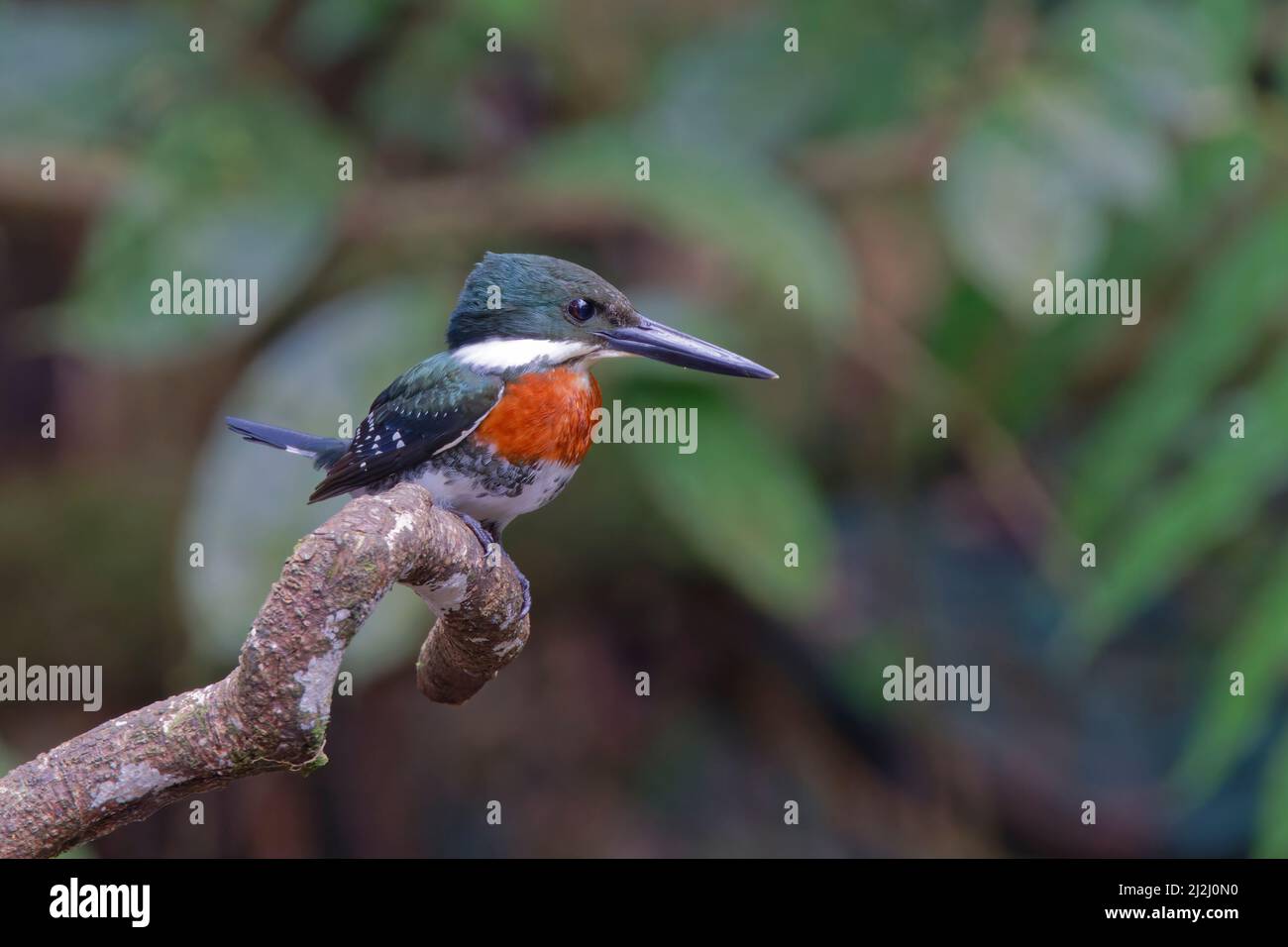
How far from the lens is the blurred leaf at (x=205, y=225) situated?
3.82 m

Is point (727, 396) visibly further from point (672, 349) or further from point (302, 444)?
point (672, 349)

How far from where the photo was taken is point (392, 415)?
198 cm

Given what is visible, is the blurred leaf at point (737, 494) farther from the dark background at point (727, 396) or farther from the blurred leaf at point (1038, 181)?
the blurred leaf at point (1038, 181)

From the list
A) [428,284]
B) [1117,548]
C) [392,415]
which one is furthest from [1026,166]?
[392,415]

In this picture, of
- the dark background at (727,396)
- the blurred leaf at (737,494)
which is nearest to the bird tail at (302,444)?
the dark background at (727,396)

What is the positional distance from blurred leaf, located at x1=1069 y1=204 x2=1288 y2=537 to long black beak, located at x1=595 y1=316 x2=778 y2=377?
2.06 m

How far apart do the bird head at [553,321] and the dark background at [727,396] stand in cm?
132

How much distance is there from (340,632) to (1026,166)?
9.62 ft

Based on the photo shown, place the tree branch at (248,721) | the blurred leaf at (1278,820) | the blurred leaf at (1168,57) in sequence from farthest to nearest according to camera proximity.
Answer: the blurred leaf at (1168,57) < the blurred leaf at (1278,820) < the tree branch at (248,721)

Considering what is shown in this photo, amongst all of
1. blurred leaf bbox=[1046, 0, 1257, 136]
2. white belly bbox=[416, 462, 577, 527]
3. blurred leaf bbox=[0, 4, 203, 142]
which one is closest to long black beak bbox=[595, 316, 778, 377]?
white belly bbox=[416, 462, 577, 527]

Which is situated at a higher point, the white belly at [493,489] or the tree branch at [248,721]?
the white belly at [493,489]

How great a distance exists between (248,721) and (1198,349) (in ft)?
9.46

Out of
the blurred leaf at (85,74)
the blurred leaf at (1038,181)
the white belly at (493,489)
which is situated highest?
the blurred leaf at (85,74)

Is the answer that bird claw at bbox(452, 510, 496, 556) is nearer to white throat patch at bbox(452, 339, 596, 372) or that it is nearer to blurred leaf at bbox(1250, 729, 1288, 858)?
white throat patch at bbox(452, 339, 596, 372)
